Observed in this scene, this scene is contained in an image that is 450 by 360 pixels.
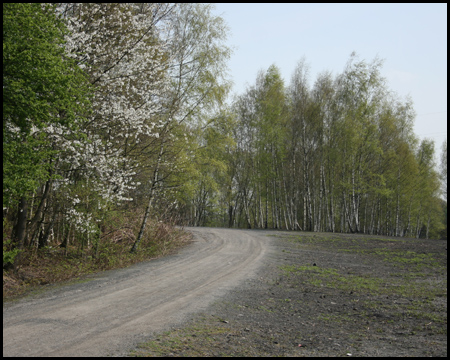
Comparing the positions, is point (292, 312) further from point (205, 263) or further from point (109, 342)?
point (205, 263)

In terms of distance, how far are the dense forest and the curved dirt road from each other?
2012 mm

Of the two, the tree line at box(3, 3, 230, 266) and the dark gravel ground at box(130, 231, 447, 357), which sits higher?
the tree line at box(3, 3, 230, 266)

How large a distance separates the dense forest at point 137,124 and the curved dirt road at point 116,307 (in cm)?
201

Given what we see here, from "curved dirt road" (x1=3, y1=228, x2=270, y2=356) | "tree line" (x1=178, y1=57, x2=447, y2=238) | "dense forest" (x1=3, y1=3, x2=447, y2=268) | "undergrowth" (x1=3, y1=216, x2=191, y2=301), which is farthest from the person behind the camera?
"tree line" (x1=178, y1=57, x2=447, y2=238)

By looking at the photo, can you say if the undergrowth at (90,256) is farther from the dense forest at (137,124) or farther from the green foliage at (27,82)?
the green foliage at (27,82)

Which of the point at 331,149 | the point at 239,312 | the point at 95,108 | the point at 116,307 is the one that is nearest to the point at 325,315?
the point at 239,312

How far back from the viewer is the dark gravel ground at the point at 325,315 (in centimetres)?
551

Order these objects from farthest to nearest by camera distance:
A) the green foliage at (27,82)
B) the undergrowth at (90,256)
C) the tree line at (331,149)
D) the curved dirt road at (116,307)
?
1. the tree line at (331,149)
2. the undergrowth at (90,256)
3. the green foliage at (27,82)
4. the curved dirt road at (116,307)

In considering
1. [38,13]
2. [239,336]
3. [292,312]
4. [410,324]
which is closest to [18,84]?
[38,13]

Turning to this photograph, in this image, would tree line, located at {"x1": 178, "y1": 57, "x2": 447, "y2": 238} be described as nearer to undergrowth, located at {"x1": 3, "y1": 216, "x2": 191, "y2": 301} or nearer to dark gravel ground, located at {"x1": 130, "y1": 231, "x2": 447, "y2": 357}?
undergrowth, located at {"x1": 3, "y1": 216, "x2": 191, "y2": 301}

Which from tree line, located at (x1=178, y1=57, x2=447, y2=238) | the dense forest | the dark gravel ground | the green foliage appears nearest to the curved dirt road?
the dark gravel ground

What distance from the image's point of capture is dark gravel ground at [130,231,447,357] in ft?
18.1

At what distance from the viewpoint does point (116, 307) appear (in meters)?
7.50

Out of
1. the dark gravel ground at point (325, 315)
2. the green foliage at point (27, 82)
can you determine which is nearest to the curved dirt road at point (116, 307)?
the dark gravel ground at point (325, 315)
